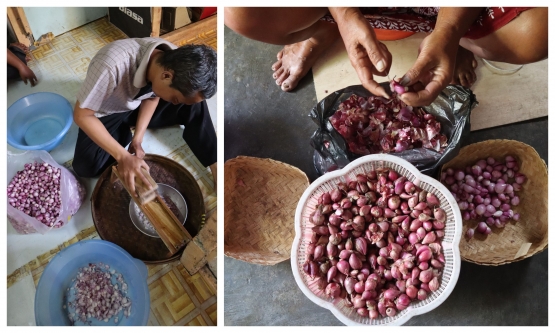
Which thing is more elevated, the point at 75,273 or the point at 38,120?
the point at 38,120

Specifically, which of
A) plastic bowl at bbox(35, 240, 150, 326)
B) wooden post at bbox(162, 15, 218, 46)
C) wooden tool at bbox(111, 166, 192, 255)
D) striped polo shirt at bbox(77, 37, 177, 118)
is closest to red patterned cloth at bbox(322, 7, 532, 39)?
wooden post at bbox(162, 15, 218, 46)

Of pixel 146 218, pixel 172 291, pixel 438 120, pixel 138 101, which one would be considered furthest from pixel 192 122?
pixel 438 120

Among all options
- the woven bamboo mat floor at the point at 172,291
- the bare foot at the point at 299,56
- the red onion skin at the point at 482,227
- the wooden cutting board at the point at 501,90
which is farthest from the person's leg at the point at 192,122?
the red onion skin at the point at 482,227

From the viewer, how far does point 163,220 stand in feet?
2.51

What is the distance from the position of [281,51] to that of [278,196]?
14.0 inches

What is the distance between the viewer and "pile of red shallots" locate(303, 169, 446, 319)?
2.50ft

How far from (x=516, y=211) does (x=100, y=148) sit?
873 millimetres

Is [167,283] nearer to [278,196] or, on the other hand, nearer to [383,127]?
[278,196]

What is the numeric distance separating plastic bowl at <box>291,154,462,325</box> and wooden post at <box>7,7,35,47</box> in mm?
531

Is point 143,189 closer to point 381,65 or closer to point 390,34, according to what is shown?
point 381,65

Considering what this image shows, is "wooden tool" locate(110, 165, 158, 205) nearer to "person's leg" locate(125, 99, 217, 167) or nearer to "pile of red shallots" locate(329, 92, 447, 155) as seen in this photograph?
"person's leg" locate(125, 99, 217, 167)

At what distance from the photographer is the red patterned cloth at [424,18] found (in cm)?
75

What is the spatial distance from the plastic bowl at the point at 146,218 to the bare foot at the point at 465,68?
671mm
